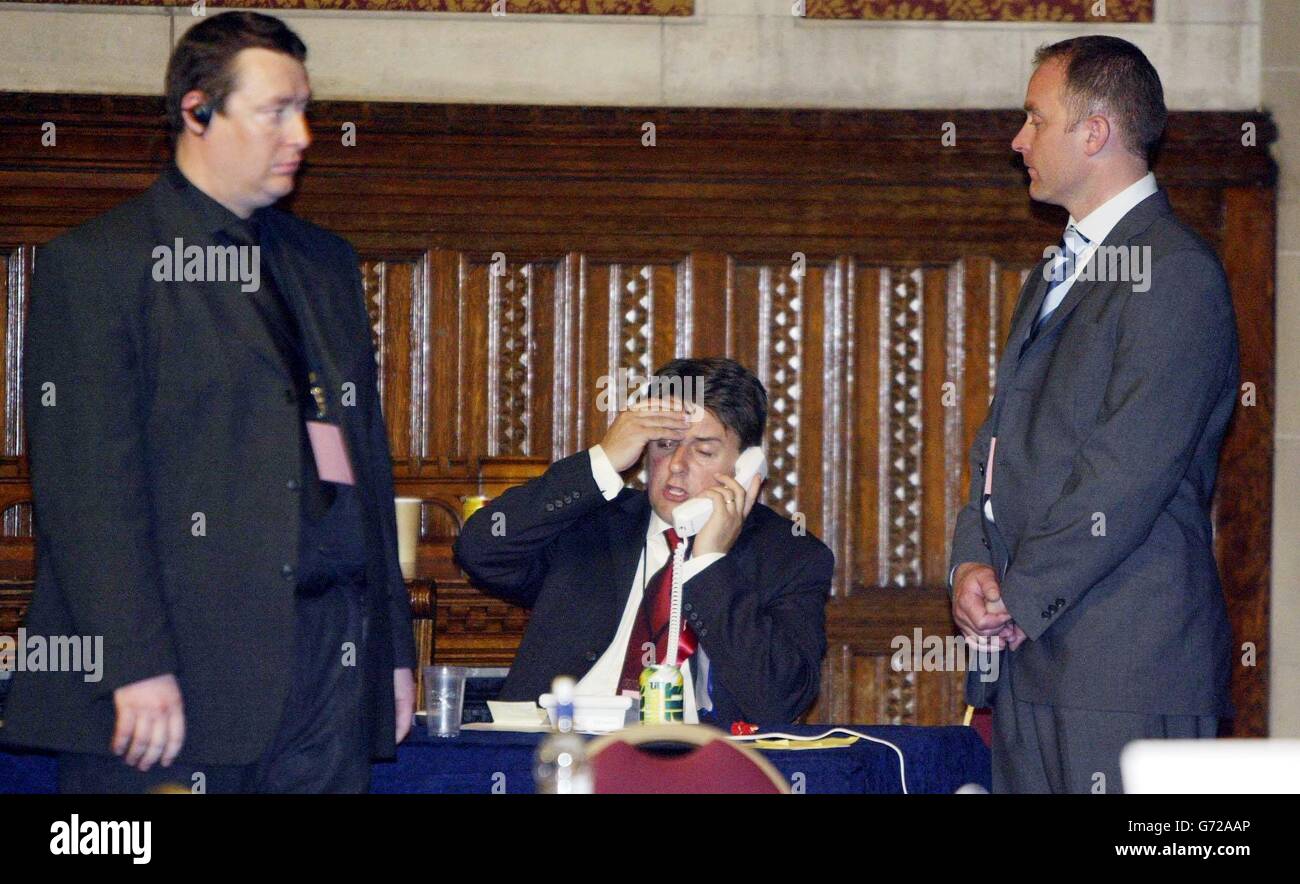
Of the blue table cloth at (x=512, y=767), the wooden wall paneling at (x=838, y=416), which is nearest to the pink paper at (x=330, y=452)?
the blue table cloth at (x=512, y=767)

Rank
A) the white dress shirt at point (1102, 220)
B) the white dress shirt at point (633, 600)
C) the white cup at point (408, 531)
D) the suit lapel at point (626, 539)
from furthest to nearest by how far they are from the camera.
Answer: the white cup at point (408, 531) < the suit lapel at point (626, 539) < the white dress shirt at point (633, 600) < the white dress shirt at point (1102, 220)

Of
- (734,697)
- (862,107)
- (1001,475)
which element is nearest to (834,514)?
(862,107)

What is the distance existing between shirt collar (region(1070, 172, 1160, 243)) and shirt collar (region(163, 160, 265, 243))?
1669 mm

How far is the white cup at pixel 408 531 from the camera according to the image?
4.89 meters

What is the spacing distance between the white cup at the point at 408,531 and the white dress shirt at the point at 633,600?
946 mm

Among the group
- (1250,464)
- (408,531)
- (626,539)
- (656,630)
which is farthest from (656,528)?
(1250,464)

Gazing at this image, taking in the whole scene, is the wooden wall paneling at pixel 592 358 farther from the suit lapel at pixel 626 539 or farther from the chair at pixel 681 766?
the chair at pixel 681 766

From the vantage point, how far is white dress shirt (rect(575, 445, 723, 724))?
3857mm

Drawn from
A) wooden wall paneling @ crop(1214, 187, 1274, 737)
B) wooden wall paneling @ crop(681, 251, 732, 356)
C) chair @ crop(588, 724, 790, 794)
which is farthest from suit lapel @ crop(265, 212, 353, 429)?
wooden wall paneling @ crop(1214, 187, 1274, 737)

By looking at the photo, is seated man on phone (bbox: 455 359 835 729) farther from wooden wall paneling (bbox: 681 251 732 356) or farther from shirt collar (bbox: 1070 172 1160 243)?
wooden wall paneling (bbox: 681 251 732 356)

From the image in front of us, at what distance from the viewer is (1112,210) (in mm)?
3225

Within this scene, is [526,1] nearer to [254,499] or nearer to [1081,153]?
[1081,153]

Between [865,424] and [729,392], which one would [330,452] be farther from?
[865,424]

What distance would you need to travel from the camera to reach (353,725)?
245cm
